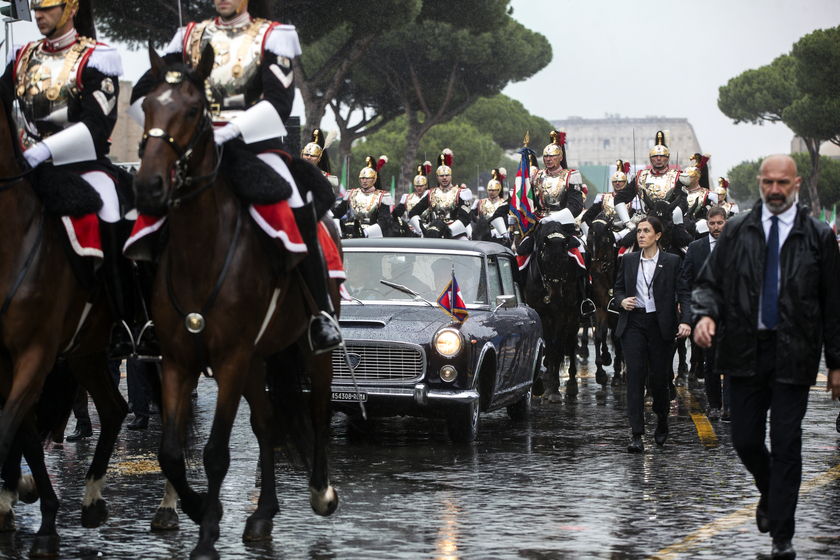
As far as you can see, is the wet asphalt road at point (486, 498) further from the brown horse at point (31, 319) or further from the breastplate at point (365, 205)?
the breastplate at point (365, 205)

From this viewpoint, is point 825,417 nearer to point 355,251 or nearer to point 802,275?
point 355,251

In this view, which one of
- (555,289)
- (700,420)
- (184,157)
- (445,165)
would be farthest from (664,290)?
(445,165)

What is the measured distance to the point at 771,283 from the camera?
6168 mm

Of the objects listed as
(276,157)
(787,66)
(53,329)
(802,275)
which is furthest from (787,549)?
(787,66)

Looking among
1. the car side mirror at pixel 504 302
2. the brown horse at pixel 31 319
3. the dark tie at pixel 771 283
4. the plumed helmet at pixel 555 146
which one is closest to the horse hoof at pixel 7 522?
the brown horse at pixel 31 319

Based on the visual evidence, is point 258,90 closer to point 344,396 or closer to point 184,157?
point 184,157

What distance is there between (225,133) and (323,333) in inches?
55.2

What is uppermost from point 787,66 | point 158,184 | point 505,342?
point 787,66

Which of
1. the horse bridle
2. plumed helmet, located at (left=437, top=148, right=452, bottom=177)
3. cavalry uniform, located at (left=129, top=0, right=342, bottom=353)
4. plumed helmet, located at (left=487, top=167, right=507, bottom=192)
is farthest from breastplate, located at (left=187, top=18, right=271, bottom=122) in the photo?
plumed helmet, located at (left=487, top=167, right=507, bottom=192)

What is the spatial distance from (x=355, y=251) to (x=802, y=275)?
19.9ft

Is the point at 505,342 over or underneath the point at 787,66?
underneath

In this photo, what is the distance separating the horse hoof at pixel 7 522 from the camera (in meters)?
6.82

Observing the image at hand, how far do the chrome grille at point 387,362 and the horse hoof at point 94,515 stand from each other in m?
3.51

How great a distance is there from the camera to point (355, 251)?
1156 centimetres
